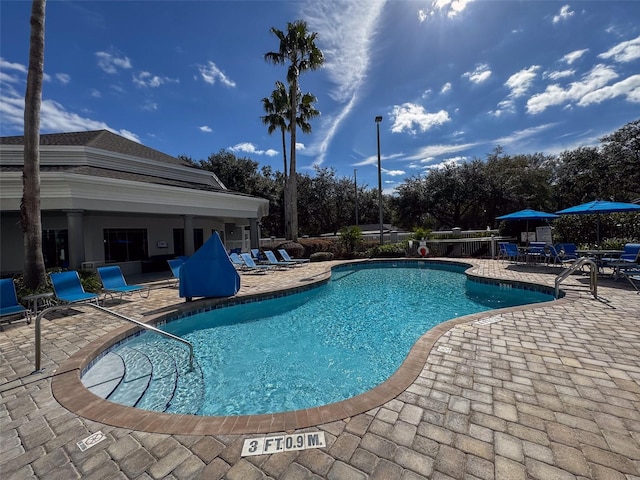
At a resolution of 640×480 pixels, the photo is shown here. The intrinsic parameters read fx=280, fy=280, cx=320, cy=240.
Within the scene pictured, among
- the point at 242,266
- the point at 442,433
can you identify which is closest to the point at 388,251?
the point at 242,266

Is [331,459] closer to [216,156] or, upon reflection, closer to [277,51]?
[277,51]

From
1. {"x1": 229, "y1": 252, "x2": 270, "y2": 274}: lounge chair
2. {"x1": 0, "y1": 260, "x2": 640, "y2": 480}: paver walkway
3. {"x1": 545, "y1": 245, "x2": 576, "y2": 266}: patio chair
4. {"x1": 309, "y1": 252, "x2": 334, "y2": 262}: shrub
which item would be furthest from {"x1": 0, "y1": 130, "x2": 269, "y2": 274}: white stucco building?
{"x1": 545, "y1": 245, "x2": 576, "y2": 266}: patio chair

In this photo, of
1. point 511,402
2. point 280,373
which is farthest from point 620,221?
point 280,373

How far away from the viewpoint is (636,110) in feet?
62.7

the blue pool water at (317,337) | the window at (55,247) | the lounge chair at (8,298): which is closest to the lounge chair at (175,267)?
the blue pool water at (317,337)

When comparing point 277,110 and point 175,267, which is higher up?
point 277,110

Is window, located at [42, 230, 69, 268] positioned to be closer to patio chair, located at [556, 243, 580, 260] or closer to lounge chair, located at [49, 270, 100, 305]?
lounge chair, located at [49, 270, 100, 305]

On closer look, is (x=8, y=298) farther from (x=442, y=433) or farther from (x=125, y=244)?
(x=125, y=244)

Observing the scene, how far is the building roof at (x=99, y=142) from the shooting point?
45.4 feet

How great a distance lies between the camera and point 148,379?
14.3ft

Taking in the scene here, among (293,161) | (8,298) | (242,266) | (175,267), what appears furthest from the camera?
(293,161)

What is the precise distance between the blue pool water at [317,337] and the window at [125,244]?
998 cm

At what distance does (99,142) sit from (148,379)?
15.0 metres

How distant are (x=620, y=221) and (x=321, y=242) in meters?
16.4
